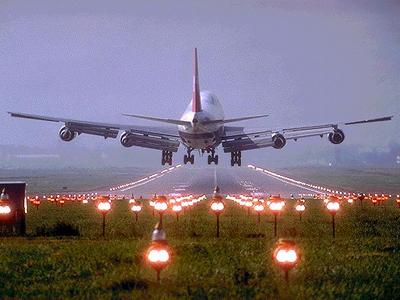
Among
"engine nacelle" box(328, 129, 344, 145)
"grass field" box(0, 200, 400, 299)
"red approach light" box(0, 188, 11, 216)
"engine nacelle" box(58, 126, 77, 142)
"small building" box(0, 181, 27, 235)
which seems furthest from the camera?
"engine nacelle" box(328, 129, 344, 145)

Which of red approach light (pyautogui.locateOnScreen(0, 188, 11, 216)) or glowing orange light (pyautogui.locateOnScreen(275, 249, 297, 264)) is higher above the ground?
red approach light (pyautogui.locateOnScreen(0, 188, 11, 216))

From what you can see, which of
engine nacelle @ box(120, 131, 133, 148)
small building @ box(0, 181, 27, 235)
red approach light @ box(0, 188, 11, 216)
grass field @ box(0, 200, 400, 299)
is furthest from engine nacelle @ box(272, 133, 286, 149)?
red approach light @ box(0, 188, 11, 216)

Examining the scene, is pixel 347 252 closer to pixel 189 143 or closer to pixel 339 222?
pixel 339 222

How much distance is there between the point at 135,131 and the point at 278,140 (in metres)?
14.7

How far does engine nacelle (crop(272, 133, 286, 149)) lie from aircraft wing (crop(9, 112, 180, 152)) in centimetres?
1005

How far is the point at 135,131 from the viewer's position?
81938 millimetres

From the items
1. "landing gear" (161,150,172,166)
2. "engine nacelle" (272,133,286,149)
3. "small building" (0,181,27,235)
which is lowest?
"small building" (0,181,27,235)

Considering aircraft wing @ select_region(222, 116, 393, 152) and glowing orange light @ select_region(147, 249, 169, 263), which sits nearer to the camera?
glowing orange light @ select_region(147, 249, 169, 263)

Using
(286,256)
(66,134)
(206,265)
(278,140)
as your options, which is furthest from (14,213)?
(278,140)

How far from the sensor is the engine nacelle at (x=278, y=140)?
275ft


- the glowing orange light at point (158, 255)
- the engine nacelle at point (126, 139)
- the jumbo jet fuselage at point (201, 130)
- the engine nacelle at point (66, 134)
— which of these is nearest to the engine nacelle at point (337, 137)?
the jumbo jet fuselage at point (201, 130)

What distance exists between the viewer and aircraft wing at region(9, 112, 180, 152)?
7762cm

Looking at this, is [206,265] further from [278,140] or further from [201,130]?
[278,140]

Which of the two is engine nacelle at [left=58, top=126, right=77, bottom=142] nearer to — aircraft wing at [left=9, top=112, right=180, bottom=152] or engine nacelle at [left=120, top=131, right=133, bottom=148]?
aircraft wing at [left=9, top=112, right=180, bottom=152]
